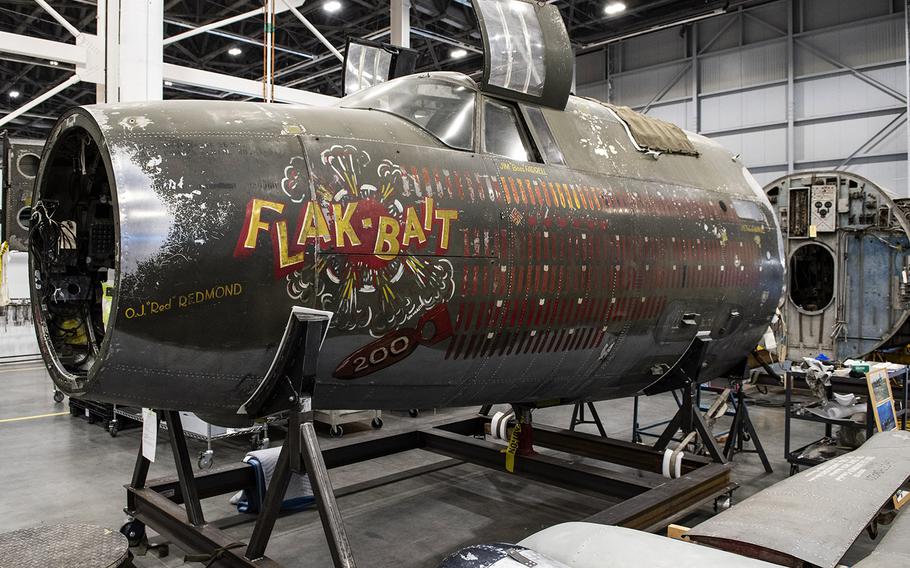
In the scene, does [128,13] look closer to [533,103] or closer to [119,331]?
A: [533,103]

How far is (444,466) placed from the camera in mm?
7082

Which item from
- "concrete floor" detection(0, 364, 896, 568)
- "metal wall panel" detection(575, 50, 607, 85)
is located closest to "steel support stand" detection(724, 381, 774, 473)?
"concrete floor" detection(0, 364, 896, 568)

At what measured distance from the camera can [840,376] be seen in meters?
7.06

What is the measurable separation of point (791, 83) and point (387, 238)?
18.4 meters

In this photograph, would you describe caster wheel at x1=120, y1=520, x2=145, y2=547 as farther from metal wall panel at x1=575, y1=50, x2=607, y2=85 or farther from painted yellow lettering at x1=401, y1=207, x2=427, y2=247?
metal wall panel at x1=575, y1=50, x2=607, y2=85

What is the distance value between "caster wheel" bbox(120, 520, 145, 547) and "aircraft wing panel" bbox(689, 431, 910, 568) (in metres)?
3.90

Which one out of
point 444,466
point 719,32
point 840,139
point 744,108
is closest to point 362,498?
point 444,466

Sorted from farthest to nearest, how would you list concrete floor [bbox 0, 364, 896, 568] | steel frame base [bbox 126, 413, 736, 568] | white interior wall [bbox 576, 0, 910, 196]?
white interior wall [bbox 576, 0, 910, 196], concrete floor [bbox 0, 364, 896, 568], steel frame base [bbox 126, 413, 736, 568]

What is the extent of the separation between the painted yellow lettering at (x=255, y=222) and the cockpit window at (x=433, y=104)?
1.25 metres

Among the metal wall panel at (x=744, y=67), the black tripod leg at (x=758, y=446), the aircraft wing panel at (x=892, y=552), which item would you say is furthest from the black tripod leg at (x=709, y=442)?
the metal wall panel at (x=744, y=67)

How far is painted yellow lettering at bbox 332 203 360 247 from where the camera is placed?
10.00 ft

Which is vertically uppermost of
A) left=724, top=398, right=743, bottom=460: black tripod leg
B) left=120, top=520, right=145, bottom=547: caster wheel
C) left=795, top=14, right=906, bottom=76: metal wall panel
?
left=795, top=14, right=906, bottom=76: metal wall panel

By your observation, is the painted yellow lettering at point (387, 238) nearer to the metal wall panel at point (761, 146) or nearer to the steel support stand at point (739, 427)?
the steel support stand at point (739, 427)

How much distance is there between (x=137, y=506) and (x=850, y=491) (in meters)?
5.10
